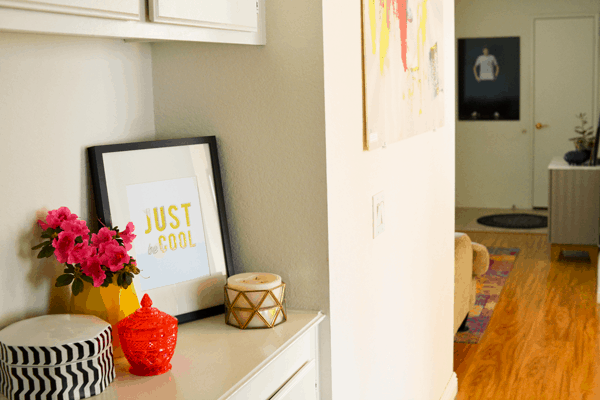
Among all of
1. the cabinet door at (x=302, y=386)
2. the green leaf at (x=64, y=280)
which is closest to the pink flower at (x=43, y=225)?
the green leaf at (x=64, y=280)

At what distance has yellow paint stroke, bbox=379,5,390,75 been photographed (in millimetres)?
1800

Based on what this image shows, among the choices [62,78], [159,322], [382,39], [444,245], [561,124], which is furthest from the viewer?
[561,124]

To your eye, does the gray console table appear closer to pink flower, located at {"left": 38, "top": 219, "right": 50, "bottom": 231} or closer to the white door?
the white door

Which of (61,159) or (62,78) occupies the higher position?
(62,78)

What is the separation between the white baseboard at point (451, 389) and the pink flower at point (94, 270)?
80.0 inches

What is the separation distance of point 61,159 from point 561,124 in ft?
23.3

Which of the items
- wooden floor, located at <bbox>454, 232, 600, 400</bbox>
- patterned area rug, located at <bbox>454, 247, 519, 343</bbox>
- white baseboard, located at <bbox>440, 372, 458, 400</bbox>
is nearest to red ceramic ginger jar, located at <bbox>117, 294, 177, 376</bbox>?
white baseboard, located at <bbox>440, 372, 458, 400</bbox>

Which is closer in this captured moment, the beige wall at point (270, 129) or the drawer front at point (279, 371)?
the drawer front at point (279, 371)

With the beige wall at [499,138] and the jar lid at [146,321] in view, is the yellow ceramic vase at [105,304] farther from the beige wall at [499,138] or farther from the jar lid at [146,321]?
the beige wall at [499,138]

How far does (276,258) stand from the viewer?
1.58m

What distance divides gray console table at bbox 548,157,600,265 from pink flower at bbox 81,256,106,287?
5.06m

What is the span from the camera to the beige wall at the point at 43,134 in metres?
1.20

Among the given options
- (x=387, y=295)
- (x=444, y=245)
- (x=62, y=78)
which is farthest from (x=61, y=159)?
(x=444, y=245)

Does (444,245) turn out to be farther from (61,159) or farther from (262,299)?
(61,159)
